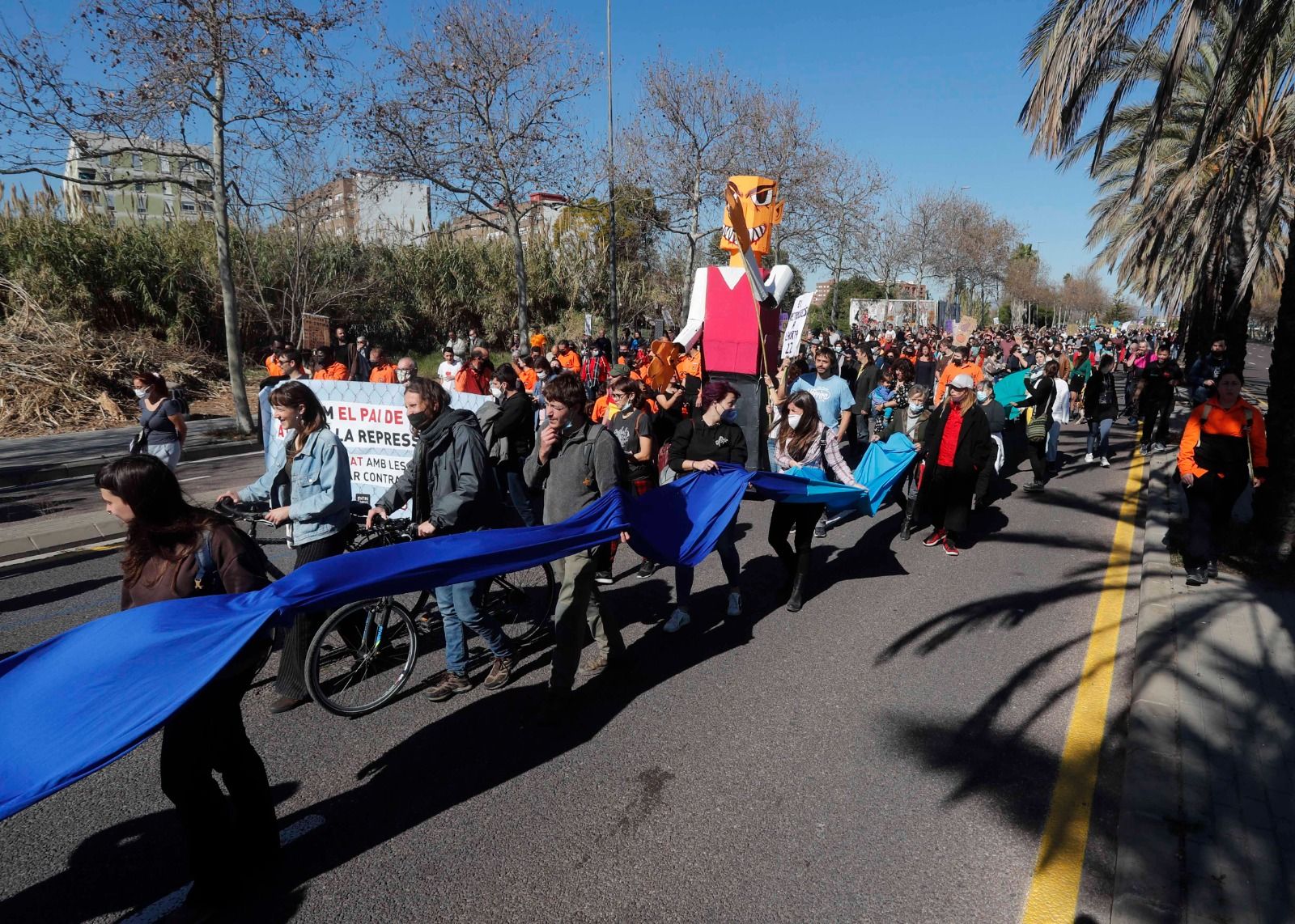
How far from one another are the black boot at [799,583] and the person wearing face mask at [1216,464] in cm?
322

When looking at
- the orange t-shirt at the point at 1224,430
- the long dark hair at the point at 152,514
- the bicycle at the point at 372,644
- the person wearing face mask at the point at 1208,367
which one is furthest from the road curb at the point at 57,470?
the person wearing face mask at the point at 1208,367

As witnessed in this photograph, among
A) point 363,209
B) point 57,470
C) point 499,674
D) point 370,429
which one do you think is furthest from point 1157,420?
point 363,209

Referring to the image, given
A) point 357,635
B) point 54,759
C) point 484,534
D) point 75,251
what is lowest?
point 357,635

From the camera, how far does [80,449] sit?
13.9m

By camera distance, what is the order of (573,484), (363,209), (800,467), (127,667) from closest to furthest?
1. (127,667)
2. (573,484)
3. (800,467)
4. (363,209)

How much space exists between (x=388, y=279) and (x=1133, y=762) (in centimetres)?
3061

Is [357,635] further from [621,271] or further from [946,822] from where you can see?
[621,271]

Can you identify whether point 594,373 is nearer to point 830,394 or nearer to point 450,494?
point 830,394

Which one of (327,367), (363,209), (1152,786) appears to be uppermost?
(363,209)

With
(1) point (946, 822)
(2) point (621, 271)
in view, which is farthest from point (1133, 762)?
(2) point (621, 271)

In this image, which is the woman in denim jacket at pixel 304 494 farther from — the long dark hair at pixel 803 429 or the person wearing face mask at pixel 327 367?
the person wearing face mask at pixel 327 367

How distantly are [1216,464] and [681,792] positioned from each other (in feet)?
18.3

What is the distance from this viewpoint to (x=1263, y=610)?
19.6 ft

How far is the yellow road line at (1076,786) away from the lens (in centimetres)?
316
